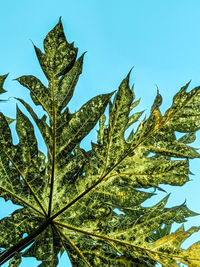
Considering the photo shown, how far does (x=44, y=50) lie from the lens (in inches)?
61.3

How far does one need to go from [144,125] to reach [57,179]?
0.52 meters

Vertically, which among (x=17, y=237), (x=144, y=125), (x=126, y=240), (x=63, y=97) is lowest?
(x=126, y=240)

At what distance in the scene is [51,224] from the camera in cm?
171

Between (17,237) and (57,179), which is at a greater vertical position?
(57,179)

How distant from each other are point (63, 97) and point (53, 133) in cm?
19

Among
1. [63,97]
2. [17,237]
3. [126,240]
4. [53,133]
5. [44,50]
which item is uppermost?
[44,50]

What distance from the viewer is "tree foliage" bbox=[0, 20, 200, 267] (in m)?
1.61

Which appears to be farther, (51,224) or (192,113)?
(51,224)

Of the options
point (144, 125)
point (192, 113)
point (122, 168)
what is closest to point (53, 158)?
point (122, 168)

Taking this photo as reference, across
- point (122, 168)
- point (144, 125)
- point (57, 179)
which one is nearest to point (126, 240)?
point (122, 168)

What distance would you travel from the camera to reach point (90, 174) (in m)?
1.67

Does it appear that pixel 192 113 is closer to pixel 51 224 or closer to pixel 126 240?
pixel 126 240

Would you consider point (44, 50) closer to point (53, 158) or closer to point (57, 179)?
point (53, 158)

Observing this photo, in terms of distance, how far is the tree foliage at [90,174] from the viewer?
1605mm
